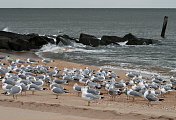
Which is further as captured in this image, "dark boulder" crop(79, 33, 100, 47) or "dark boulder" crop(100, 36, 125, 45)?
"dark boulder" crop(100, 36, 125, 45)

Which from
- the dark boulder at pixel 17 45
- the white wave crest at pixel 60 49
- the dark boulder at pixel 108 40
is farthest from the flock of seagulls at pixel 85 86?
the dark boulder at pixel 108 40

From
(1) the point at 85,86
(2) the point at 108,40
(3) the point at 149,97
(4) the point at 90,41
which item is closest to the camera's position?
(3) the point at 149,97

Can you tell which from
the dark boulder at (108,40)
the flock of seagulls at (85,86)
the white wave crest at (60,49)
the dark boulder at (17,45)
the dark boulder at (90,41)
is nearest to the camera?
the flock of seagulls at (85,86)

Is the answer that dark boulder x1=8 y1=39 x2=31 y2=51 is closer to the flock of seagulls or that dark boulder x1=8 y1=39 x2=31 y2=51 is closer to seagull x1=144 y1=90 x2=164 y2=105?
the flock of seagulls

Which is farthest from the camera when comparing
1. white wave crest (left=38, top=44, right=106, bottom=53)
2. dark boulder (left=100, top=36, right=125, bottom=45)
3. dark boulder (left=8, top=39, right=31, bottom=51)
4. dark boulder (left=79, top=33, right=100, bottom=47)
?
dark boulder (left=100, top=36, right=125, bottom=45)

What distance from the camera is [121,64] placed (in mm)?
24656

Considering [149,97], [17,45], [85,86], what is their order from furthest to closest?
[17,45], [85,86], [149,97]

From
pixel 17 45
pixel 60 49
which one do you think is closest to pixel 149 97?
pixel 17 45

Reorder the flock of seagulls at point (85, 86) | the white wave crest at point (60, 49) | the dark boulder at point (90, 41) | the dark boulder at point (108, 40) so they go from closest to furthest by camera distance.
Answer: the flock of seagulls at point (85, 86), the white wave crest at point (60, 49), the dark boulder at point (90, 41), the dark boulder at point (108, 40)

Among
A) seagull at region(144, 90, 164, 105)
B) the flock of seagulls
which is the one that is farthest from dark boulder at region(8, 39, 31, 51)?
seagull at region(144, 90, 164, 105)

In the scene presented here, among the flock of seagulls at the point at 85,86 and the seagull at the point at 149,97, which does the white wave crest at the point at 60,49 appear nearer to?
the flock of seagulls at the point at 85,86

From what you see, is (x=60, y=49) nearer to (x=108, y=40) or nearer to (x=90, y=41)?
(x=90, y=41)

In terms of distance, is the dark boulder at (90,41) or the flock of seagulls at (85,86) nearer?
the flock of seagulls at (85,86)

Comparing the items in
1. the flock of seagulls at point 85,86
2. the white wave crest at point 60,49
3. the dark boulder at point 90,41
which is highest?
the dark boulder at point 90,41
